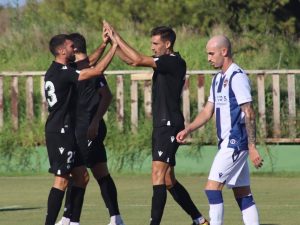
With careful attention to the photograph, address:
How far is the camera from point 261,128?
21.8 metres

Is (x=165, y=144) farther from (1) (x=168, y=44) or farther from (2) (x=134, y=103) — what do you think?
(2) (x=134, y=103)

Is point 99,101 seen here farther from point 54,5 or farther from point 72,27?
point 54,5

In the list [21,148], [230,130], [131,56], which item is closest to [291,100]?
[21,148]

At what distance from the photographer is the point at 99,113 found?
13.7m

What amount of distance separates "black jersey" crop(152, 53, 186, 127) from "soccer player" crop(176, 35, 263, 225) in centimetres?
158

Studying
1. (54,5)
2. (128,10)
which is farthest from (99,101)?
(54,5)

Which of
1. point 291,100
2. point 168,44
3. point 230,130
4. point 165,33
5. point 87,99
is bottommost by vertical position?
point 230,130

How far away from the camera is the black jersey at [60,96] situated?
12625 mm

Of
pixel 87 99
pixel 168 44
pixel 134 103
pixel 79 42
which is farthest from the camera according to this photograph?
pixel 134 103

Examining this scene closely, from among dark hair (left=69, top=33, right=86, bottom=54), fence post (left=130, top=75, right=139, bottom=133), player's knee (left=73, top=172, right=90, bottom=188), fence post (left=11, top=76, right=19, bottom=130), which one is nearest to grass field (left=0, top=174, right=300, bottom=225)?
player's knee (left=73, top=172, right=90, bottom=188)

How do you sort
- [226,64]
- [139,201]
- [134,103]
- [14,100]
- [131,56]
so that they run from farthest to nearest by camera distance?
[14,100], [134,103], [139,201], [131,56], [226,64]

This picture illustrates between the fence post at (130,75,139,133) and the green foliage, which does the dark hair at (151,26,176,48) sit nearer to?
the fence post at (130,75,139,133)

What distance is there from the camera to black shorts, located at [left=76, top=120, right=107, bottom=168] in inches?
535

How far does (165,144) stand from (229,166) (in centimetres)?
180
